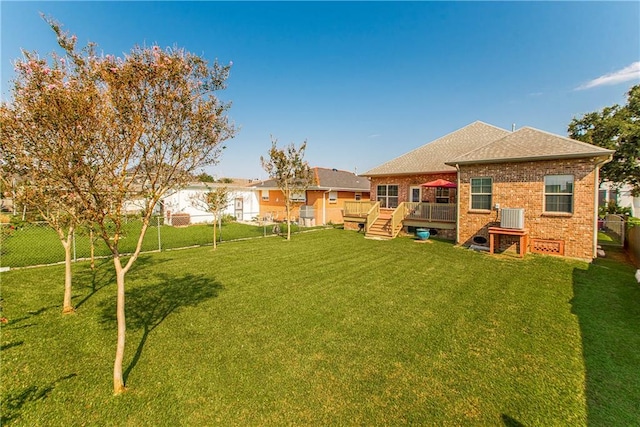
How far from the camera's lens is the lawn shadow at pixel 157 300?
533cm

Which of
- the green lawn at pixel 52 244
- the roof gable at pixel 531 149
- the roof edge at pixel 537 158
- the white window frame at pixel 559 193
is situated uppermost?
the roof gable at pixel 531 149

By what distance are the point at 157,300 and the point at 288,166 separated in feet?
32.4

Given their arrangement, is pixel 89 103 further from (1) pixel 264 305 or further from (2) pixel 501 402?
(2) pixel 501 402

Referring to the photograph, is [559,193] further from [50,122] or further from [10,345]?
[10,345]

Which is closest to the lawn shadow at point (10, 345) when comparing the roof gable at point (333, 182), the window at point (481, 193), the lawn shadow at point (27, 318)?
the lawn shadow at point (27, 318)

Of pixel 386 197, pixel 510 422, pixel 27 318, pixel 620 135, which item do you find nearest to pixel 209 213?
pixel 386 197

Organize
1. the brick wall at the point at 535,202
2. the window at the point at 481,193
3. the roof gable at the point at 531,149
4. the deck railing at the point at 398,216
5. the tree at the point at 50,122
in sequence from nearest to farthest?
1. the tree at the point at 50,122
2. the roof gable at the point at 531,149
3. the brick wall at the point at 535,202
4. the window at the point at 481,193
5. the deck railing at the point at 398,216

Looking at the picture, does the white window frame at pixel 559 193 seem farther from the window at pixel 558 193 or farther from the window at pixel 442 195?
the window at pixel 442 195

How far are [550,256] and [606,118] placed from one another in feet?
49.1

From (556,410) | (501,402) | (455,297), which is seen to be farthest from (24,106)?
(455,297)

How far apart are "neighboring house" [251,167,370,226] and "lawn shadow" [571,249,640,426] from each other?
543 inches

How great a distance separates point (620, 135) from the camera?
55.9 feet

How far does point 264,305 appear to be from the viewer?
6320 millimetres

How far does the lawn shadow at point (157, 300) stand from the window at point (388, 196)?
1296 cm
